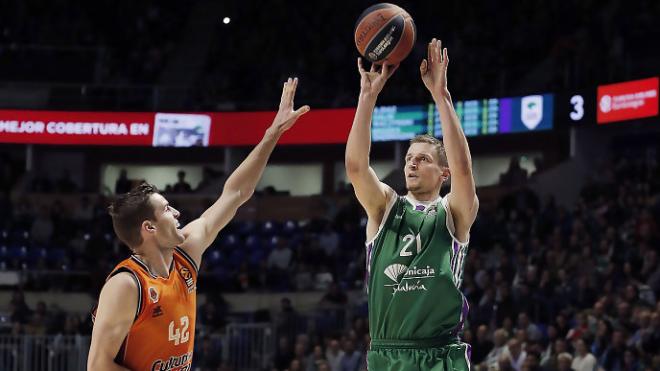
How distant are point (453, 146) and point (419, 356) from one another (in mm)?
1107

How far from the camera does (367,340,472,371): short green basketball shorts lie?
582 cm

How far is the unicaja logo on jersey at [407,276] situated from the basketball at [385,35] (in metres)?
1.17

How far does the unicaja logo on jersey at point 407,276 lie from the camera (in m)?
5.86

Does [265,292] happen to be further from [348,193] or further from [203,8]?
[203,8]

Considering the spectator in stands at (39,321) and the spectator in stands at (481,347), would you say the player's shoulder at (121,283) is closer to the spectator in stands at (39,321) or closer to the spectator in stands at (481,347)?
the spectator in stands at (481,347)

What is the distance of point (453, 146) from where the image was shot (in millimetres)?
5754

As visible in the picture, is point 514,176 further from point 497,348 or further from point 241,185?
point 241,185

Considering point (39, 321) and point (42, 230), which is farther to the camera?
point (42, 230)

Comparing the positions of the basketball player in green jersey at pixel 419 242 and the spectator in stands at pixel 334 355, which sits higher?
the basketball player in green jersey at pixel 419 242

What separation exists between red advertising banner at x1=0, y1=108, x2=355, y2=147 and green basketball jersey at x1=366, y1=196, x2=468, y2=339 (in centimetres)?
1577

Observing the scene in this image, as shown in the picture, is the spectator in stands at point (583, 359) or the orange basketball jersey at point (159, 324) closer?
the orange basketball jersey at point (159, 324)

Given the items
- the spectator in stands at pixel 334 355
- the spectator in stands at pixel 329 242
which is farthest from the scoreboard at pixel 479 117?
the spectator in stands at pixel 334 355

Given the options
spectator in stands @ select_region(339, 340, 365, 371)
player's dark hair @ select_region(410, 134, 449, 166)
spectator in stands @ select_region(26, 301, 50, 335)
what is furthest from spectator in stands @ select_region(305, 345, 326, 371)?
player's dark hair @ select_region(410, 134, 449, 166)

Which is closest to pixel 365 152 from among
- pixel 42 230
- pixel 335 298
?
pixel 335 298
